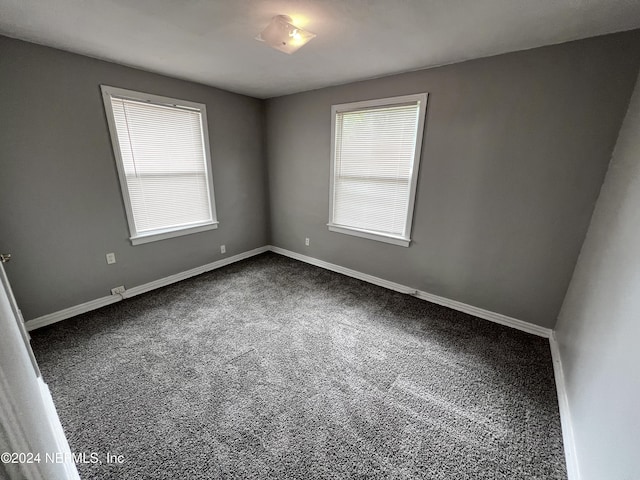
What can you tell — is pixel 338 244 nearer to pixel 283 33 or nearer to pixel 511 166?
pixel 511 166

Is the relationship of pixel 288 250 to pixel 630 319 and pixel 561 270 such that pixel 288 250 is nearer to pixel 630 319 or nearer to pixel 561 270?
pixel 561 270

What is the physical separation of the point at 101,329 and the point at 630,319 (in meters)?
3.49

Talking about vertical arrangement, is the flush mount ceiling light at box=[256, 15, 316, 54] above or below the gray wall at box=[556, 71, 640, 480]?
above

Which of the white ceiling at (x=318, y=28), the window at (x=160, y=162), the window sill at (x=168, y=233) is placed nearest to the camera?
the white ceiling at (x=318, y=28)

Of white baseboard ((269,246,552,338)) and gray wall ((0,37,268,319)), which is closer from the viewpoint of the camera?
gray wall ((0,37,268,319))

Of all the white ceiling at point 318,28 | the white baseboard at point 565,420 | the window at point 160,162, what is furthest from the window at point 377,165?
the window at point 160,162

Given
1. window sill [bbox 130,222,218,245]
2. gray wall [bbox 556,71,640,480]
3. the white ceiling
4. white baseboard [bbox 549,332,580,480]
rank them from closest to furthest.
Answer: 1. gray wall [bbox 556,71,640,480]
2. white baseboard [bbox 549,332,580,480]
3. the white ceiling
4. window sill [bbox 130,222,218,245]

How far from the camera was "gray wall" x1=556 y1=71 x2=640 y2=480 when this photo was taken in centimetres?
97

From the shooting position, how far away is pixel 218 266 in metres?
3.63

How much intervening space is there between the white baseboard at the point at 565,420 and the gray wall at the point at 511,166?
47cm

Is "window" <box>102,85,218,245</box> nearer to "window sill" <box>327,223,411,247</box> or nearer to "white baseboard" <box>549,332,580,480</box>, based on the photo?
"window sill" <box>327,223,411,247</box>

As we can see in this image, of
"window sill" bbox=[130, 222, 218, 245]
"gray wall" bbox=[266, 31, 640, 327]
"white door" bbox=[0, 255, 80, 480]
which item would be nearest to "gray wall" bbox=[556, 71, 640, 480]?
"gray wall" bbox=[266, 31, 640, 327]

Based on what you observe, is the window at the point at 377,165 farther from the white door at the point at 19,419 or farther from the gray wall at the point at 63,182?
the white door at the point at 19,419

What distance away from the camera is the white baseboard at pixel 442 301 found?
2.28 metres
